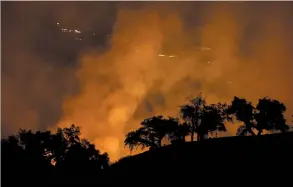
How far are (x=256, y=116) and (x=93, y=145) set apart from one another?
54880mm

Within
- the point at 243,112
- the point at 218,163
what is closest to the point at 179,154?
the point at 218,163

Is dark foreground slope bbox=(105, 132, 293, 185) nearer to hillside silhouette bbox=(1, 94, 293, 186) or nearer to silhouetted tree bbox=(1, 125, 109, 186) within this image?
hillside silhouette bbox=(1, 94, 293, 186)

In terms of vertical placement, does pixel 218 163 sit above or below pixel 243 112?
below

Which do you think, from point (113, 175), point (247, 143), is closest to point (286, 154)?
point (247, 143)

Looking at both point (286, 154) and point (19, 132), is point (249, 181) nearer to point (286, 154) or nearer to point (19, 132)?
point (286, 154)

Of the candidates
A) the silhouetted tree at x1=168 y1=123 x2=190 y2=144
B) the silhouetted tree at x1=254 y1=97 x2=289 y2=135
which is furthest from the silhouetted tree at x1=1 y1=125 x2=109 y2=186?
the silhouetted tree at x1=254 y1=97 x2=289 y2=135

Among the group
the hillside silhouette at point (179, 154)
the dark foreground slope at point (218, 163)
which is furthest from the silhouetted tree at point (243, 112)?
the dark foreground slope at point (218, 163)

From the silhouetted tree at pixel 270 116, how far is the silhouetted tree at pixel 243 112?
177cm

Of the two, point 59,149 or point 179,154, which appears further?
point 59,149

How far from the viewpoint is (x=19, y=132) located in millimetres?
113312

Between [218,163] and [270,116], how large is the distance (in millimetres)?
49767

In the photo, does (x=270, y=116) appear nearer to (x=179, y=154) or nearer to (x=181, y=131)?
(x=181, y=131)

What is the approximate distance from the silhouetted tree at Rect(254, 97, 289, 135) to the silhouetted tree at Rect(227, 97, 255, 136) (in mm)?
1767

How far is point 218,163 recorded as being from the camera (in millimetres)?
52719
